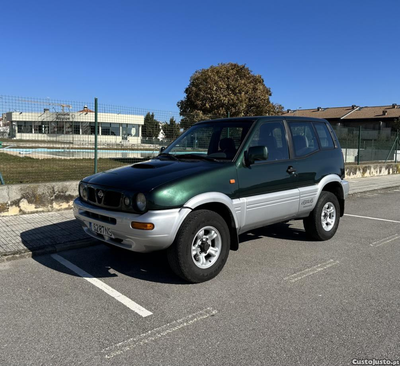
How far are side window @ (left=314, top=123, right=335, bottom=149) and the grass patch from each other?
16.5 feet

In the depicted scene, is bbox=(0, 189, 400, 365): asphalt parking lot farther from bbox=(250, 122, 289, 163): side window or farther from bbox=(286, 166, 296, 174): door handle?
bbox=(250, 122, 289, 163): side window

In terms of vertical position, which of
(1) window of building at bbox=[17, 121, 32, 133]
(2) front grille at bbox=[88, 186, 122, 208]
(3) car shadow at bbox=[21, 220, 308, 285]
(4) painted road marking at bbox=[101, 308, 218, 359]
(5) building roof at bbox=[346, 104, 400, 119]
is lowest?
(4) painted road marking at bbox=[101, 308, 218, 359]

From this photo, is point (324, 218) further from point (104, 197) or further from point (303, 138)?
point (104, 197)

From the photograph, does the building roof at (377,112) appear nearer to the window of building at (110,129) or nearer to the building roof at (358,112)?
the building roof at (358,112)

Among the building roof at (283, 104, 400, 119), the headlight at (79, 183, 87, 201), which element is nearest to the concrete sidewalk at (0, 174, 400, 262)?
the headlight at (79, 183, 87, 201)

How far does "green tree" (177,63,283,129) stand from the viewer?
70.8ft

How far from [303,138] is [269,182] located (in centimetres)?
121

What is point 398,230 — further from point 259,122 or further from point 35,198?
point 35,198

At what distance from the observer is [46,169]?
10438 millimetres

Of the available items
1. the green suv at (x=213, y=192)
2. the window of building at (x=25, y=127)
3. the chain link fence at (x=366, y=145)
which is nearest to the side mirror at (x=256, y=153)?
the green suv at (x=213, y=192)

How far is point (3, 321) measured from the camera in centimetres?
321

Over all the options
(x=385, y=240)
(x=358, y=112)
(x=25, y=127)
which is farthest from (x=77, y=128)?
(x=358, y=112)

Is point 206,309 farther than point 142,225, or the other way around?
point 142,225

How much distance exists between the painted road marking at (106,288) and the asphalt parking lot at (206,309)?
12 millimetres
